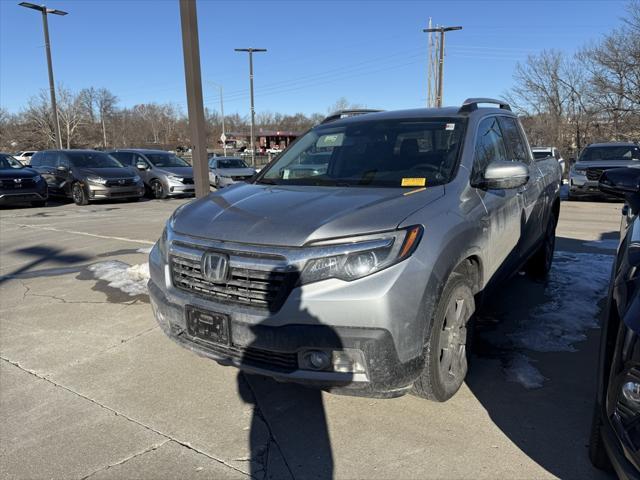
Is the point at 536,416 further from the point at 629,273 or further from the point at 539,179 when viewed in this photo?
the point at 539,179

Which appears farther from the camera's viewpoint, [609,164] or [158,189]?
[158,189]

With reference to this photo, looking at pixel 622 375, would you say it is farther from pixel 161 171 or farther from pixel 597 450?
pixel 161 171

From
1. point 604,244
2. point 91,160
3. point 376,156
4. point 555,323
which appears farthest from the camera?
point 91,160

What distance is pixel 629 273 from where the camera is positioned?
6.68 feet

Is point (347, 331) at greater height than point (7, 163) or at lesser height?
lesser

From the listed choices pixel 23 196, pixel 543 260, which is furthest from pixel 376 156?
pixel 23 196

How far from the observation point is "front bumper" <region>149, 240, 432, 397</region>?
2373mm

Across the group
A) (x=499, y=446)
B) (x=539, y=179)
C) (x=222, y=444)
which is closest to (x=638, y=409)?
(x=499, y=446)

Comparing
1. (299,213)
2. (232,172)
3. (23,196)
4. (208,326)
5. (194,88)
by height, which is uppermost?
(194,88)

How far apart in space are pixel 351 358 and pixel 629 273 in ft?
4.19

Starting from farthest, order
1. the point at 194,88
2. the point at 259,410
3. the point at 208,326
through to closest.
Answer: the point at 194,88, the point at 259,410, the point at 208,326

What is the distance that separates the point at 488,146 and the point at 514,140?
1.05 meters

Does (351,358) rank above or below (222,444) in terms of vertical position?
above

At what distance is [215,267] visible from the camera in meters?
2.70
